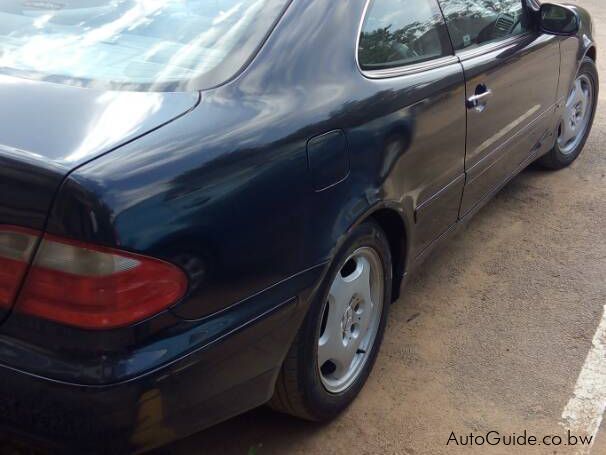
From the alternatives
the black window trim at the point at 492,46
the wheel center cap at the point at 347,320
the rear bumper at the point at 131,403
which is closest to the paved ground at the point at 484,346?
the wheel center cap at the point at 347,320

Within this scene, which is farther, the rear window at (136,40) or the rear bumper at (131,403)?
the rear window at (136,40)

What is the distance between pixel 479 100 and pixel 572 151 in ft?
7.64

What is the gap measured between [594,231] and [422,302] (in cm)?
143

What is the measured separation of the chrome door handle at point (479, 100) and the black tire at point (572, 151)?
170 cm

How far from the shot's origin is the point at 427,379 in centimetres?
291

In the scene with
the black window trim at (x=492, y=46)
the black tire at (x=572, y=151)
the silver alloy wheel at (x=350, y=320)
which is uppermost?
the black window trim at (x=492, y=46)

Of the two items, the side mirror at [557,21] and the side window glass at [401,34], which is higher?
the side window glass at [401,34]

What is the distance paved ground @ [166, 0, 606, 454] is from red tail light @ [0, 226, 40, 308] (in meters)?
1.03

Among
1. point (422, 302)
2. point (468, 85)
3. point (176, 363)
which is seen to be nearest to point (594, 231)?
point (422, 302)

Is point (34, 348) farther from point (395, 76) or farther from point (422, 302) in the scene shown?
point (422, 302)

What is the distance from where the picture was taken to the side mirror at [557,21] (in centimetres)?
389

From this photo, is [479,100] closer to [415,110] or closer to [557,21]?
[415,110]

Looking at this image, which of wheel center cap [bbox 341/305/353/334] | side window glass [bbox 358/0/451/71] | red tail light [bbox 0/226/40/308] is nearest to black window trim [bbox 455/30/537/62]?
side window glass [bbox 358/0/451/71]

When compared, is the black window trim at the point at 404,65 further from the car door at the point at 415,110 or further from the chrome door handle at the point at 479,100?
the chrome door handle at the point at 479,100
